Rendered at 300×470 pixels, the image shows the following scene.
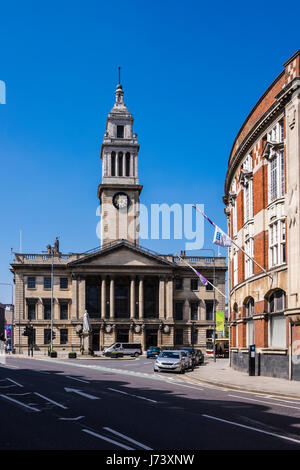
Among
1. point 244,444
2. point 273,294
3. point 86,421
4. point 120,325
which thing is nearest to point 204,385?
point 273,294

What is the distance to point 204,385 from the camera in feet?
101

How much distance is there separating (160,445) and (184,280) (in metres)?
87.2

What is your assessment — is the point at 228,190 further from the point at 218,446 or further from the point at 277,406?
the point at 218,446

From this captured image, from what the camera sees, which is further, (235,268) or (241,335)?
(235,268)

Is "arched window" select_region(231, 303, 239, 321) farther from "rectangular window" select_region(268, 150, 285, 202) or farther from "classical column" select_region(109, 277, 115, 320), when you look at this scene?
"classical column" select_region(109, 277, 115, 320)

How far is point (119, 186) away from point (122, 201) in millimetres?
2394

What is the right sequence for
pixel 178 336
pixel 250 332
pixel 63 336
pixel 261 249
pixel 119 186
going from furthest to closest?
pixel 119 186 < pixel 178 336 < pixel 63 336 < pixel 250 332 < pixel 261 249

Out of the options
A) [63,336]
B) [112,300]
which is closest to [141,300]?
[112,300]

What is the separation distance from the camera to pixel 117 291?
97.6 metres

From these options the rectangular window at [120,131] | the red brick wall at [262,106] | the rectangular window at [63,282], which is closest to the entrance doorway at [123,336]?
the rectangular window at [63,282]

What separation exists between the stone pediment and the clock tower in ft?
15.3

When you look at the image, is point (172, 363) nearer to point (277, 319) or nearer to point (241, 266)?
point (241, 266)

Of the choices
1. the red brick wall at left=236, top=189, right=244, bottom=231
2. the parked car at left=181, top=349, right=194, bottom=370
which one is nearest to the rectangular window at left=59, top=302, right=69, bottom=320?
the parked car at left=181, top=349, right=194, bottom=370

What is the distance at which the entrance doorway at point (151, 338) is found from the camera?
95.5m
